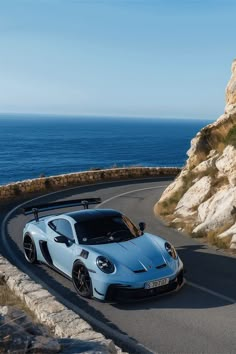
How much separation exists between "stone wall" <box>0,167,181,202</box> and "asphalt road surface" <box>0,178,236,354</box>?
1079 centimetres

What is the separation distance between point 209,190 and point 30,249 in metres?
7.66

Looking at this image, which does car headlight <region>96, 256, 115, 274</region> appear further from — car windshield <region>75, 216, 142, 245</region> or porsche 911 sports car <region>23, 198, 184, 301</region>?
car windshield <region>75, 216, 142, 245</region>

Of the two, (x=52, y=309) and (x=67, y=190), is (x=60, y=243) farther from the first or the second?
(x=67, y=190)

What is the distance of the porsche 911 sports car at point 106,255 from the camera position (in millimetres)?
8320

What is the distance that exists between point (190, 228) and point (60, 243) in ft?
20.4

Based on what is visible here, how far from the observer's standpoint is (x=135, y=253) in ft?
29.2

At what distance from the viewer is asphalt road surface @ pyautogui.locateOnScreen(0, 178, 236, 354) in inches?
270

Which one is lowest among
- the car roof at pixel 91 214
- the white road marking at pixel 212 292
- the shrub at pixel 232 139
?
the white road marking at pixel 212 292

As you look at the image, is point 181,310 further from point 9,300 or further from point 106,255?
point 9,300

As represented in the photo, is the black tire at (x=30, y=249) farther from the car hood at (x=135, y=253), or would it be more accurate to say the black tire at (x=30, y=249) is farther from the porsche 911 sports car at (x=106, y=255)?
the car hood at (x=135, y=253)

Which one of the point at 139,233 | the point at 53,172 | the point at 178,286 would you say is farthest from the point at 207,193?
the point at 53,172

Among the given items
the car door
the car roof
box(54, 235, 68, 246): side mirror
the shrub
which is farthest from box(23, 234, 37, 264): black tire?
the shrub

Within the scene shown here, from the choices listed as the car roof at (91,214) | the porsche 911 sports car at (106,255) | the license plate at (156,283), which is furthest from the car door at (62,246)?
the license plate at (156,283)

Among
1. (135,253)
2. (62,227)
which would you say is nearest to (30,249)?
(62,227)
